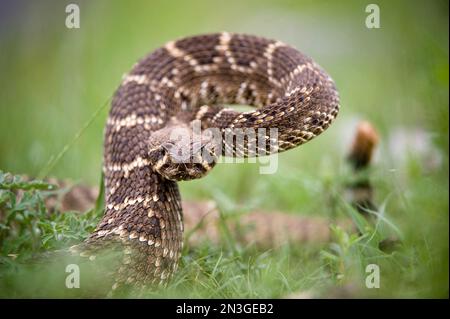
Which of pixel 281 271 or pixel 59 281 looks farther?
pixel 281 271

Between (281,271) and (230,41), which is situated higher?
(230,41)

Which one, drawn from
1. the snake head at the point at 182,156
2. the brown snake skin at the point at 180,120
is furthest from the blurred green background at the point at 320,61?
the snake head at the point at 182,156

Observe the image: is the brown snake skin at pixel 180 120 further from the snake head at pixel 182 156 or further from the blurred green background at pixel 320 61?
the blurred green background at pixel 320 61


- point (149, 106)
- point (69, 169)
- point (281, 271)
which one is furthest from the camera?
point (69, 169)

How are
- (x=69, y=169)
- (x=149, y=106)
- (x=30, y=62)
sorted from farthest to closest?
(x=30, y=62), (x=69, y=169), (x=149, y=106)

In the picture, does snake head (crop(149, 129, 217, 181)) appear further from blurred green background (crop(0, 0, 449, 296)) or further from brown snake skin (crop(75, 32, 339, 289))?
blurred green background (crop(0, 0, 449, 296))

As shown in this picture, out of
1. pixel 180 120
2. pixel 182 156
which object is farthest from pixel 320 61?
pixel 182 156
